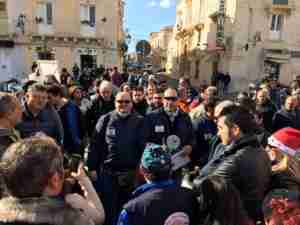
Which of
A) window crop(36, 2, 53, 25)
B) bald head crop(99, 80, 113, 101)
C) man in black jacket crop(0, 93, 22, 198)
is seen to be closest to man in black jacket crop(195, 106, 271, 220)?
man in black jacket crop(0, 93, 22, 198)

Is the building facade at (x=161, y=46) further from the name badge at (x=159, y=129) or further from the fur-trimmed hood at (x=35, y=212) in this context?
the fur-trimmed hood at (x=35, y=212)

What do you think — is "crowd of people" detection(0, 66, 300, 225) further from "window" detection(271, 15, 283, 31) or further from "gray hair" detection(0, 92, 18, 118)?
"window" detection(271, 15, 283, 31)

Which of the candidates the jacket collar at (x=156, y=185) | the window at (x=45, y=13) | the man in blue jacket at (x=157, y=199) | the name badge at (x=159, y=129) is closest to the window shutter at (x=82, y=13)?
the window at (x=45, y=13)

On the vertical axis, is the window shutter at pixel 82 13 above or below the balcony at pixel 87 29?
above

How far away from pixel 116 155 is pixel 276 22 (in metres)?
25.1

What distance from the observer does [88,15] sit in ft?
79.1

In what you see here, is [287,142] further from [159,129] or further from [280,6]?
[280,6]

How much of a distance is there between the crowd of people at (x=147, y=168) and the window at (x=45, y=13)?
20.4 metres

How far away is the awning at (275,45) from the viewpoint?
25.3 metres

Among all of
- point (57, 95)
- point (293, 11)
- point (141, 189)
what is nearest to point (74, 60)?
point (293, 11)

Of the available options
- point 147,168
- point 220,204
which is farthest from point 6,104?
point 220,204

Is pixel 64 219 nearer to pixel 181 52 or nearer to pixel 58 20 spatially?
pixel 58 20


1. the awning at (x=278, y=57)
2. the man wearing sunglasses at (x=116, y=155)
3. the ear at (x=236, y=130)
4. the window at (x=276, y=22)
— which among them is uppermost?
the window at (x=276, y=22)

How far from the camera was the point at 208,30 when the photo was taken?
29000 millimetres
